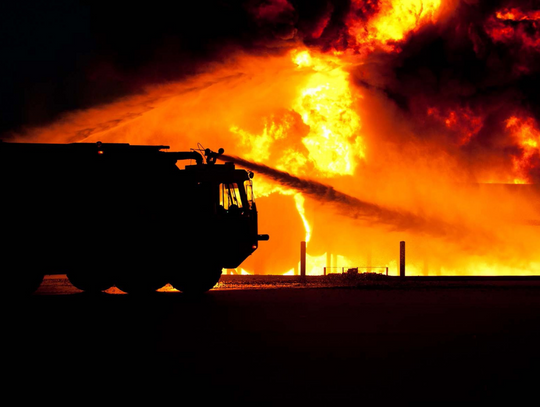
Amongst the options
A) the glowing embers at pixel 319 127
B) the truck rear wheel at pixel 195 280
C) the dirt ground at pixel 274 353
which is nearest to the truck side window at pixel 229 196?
the truck rear wheel at pixel 195 280

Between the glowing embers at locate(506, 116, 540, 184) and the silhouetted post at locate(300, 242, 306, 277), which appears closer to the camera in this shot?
the silhouetted post at locate(300, 242, 306, 277)

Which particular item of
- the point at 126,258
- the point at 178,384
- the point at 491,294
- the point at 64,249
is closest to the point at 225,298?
the point at 126,258

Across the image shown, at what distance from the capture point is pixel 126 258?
62.1 feet

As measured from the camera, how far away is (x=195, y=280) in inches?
805

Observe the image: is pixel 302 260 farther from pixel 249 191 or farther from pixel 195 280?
pixel 195 280

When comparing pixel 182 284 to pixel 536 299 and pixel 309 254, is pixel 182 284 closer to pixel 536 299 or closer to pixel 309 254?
pixel 536 299

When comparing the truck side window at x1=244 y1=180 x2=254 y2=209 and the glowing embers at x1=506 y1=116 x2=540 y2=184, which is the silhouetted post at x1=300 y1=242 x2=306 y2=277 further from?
the glowing embers at x1=506 y1=116 x2=540 y2=184

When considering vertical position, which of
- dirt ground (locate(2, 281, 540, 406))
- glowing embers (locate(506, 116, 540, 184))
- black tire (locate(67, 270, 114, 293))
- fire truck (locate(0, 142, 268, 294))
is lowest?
dirt ground (locate(2, 281, 540, 406))

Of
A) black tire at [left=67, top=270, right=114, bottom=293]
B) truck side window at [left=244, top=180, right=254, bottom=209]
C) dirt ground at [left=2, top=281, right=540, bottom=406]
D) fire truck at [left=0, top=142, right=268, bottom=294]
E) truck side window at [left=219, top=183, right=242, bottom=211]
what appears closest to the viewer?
dirt ground at [left=2, top=281, right=540, bottom=406]

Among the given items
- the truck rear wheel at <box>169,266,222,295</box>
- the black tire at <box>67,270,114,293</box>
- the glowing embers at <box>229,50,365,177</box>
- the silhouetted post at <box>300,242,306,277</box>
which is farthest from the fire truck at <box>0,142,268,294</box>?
the glowing embers at <box>229,50,365,177</box>

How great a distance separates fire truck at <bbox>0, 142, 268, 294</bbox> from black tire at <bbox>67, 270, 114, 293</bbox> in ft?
0.09

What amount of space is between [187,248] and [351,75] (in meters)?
26.0

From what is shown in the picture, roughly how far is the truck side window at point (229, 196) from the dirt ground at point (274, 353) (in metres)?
4.06

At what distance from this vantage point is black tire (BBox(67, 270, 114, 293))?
19141 millimetres
